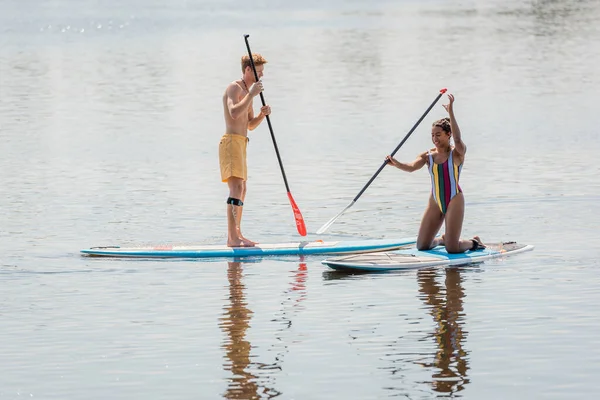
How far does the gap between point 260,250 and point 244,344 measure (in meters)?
3.41

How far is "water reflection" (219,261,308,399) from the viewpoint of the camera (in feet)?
28.2

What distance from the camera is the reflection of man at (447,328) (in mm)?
8695

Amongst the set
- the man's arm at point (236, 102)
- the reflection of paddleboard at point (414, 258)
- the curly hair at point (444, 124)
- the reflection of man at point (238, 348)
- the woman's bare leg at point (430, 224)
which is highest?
the man's arm at point (236, 102)

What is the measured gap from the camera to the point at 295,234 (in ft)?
47.6

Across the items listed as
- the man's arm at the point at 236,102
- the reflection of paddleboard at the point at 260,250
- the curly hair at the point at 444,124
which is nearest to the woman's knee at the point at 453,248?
the reflection of paddleboard at the point at 260,250

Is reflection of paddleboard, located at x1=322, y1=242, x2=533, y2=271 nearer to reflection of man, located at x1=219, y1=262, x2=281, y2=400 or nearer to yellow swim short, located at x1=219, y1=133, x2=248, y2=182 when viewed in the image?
reflection of man, located at x1=219, y1=262, x2=281, y2=400

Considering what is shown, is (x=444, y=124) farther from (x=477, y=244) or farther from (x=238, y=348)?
(x=238, y=348)

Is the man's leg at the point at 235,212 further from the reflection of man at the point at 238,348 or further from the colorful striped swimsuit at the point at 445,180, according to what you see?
the colorful striped swimsuit at the point at 445,180

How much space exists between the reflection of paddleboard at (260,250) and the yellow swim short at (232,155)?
73 centimetres

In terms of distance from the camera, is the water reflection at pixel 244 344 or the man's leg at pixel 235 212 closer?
the water reflection at pixel 244 344

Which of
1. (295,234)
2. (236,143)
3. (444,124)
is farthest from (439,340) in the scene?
(295,234)

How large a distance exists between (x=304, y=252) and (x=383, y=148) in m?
9.47

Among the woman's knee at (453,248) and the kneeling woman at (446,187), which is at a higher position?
the kneeling woman at (446,187)

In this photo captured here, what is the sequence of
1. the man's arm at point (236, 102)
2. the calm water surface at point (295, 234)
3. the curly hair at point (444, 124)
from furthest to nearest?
the man's arm at point (236, 102)
the curly hair at point (444, 124)
the calm water surface at point (295, 234)
